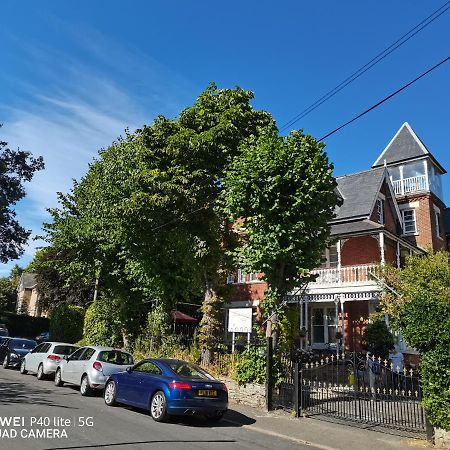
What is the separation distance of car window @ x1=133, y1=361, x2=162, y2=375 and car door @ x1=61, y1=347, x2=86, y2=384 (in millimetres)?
3607

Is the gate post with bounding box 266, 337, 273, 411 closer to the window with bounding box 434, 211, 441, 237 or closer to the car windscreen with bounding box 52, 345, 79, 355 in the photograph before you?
the car windscreen with bounding box 52, 345, 79, 355

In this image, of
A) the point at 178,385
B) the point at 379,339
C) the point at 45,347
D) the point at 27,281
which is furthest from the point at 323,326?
the point at 27,281

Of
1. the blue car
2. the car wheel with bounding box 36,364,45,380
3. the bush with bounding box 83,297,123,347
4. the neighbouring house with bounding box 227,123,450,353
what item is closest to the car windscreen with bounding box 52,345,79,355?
the car wheel with bounding box 36,364,45,380

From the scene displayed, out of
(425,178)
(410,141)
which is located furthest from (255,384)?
(410,141)

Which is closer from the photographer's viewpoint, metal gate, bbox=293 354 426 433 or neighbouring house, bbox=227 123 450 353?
metal gate, bbox=293 354 426 433

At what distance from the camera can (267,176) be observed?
521 inches

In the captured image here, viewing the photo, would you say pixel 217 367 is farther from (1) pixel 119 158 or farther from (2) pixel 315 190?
(1) pixel 119 158

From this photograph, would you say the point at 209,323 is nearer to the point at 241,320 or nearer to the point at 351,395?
the point at 241,320

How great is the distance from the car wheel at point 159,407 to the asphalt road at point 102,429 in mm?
164

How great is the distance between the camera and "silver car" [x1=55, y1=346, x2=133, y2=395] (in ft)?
42.3

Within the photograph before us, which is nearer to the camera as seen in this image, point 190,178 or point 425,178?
point 190,178

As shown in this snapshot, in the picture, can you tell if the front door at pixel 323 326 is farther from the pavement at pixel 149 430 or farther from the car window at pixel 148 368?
the car window at pixel 148 368

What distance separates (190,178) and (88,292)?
2547cm

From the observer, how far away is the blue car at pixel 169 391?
9602mm
